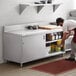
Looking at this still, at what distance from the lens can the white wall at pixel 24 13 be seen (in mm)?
5609

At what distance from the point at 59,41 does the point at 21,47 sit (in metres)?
1.36

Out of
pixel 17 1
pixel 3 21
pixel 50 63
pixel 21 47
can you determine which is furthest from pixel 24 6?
pixel 50 63

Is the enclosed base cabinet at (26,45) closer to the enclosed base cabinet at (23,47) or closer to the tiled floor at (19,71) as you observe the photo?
the enclosed base cabinet at (23,47)

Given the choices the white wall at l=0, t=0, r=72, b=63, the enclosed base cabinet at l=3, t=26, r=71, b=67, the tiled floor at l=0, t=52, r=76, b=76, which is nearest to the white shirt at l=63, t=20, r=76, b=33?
the enclosed base cabinet at l=3, t=26, r=71, b=67

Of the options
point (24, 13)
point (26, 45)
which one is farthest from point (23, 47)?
point (24, 13)

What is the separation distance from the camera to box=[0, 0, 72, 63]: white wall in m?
5.61

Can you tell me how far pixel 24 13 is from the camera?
20.0ft

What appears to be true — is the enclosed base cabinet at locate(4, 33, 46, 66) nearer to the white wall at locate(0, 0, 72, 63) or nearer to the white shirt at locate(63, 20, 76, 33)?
the white wall at locate(0, 0, 72, 63)

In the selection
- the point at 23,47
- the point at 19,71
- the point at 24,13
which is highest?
the point at 24,13

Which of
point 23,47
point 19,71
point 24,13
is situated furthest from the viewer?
point 24,13

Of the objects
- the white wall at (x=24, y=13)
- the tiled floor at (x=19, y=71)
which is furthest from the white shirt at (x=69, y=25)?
the white wall at (x=24, y=13)

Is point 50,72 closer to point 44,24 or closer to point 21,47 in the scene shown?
point 21,47

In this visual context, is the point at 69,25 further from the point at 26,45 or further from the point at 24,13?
the point at 24,13

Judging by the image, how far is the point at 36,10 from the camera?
6418mm
